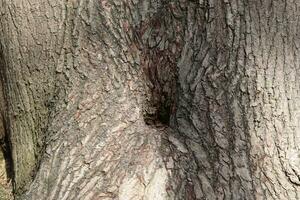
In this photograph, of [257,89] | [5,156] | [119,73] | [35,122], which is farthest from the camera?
[5,156]

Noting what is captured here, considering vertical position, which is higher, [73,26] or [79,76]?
[73,26]

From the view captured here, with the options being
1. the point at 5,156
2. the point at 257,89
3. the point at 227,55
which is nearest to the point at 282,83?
the point at 257,89

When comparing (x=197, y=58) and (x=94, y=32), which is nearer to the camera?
(x=197, y=58)

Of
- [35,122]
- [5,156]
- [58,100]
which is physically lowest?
[5,156]

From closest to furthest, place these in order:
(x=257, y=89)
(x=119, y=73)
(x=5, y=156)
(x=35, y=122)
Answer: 1. (x=257, y=89)
2. (x=119, y=73)
3. (x=35, y=122)
4. (x=5, y=156)

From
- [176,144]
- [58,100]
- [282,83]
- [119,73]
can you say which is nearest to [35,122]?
[58,100]

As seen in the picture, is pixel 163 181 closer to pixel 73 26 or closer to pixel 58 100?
pixel 58 100
